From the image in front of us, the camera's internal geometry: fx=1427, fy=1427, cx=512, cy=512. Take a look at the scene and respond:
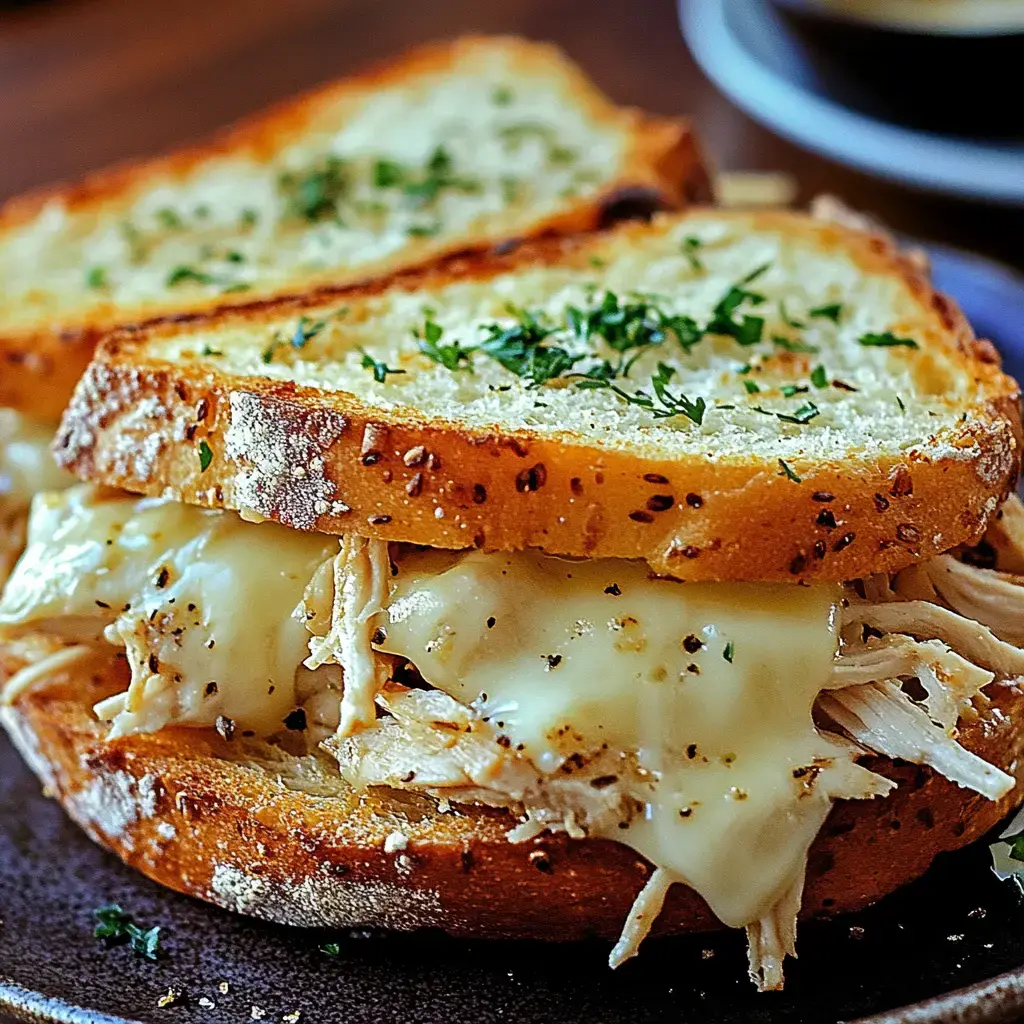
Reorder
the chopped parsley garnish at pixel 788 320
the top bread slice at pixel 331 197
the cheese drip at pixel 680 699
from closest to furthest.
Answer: the cheese drip at pixel 680 699 < the chopped parsley garnish at pixel 788 320 < the top bread slice at pixel 331 197

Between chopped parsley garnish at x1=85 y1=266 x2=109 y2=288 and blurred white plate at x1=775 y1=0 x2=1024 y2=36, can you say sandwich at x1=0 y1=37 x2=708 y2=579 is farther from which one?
blurred white plate at x1=775 y1=0 x2=1024 y2=36

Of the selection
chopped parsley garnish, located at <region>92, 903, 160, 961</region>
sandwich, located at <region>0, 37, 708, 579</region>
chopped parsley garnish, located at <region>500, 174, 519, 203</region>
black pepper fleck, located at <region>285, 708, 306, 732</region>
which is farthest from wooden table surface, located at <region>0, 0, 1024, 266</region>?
chopped parsley garnish, located at <region>92, 903, 160, 961</region>

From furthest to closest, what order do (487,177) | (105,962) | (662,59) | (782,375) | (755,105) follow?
(662,59), (755,105), (487,177), (782,375), (105,962)

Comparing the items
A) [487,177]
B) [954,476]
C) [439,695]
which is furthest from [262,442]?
[487,177]

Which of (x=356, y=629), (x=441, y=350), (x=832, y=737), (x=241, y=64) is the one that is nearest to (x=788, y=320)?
(x=441, y=350)

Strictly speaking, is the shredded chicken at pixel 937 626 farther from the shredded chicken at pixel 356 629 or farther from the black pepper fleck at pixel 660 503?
the shredded chicken at pixel 356 629

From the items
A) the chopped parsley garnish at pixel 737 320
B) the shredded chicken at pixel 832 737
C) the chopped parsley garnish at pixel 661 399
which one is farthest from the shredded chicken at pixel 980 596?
the chopped parsley garnish at pixel 737 320

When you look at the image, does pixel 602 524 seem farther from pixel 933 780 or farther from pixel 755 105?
pixel 755 105
